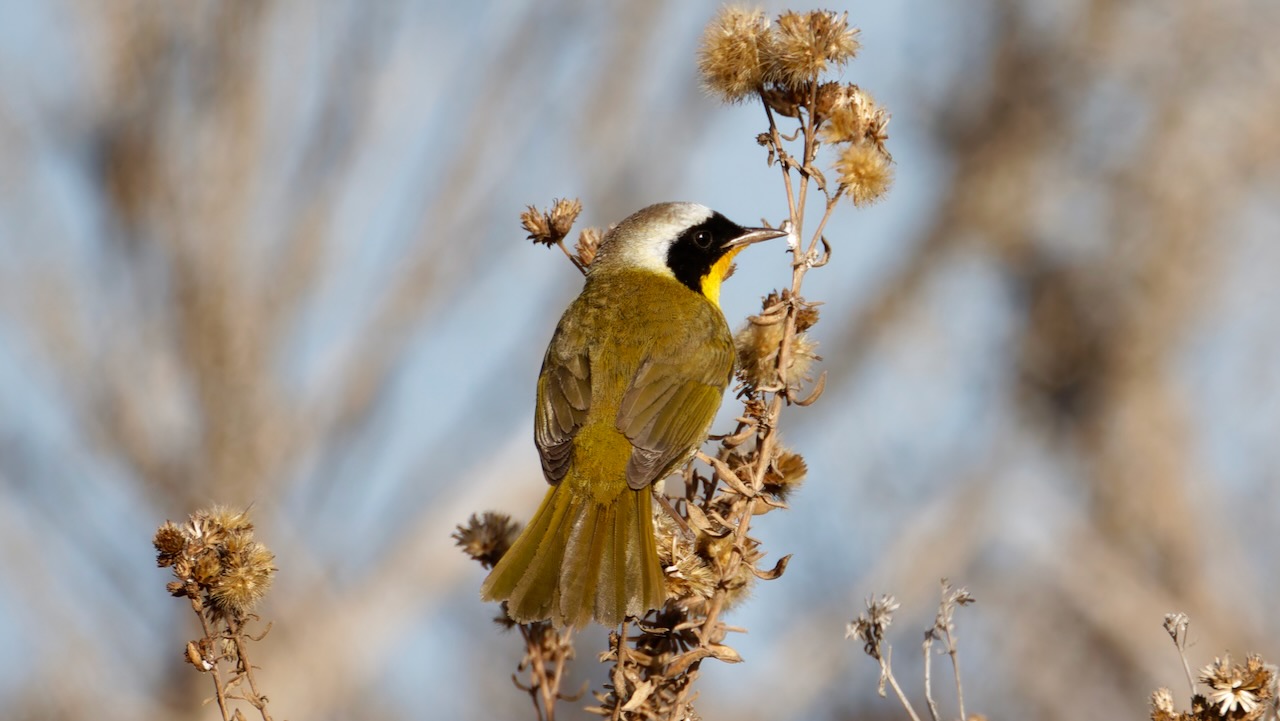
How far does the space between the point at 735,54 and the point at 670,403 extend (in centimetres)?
113

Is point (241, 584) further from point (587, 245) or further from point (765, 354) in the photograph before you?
point (587, 245)

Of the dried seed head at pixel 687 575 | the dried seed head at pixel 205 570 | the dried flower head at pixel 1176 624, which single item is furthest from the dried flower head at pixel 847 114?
Answer: the dried seed head at pixel 205 570

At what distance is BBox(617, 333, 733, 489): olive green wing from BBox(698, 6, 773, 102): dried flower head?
986 mm

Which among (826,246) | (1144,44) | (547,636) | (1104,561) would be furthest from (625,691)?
(1144,44)

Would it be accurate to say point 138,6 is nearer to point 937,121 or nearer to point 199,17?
point 199,17

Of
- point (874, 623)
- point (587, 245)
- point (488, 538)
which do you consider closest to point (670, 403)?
point (587, 245)

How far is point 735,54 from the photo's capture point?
10.6 feet

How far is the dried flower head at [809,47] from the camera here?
10.1 ft

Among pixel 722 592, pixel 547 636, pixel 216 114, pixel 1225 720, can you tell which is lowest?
pixel 1225 720

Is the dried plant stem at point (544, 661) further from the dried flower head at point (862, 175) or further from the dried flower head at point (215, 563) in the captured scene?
the dried flower head at point (862, 175)

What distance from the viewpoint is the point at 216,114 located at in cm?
1106

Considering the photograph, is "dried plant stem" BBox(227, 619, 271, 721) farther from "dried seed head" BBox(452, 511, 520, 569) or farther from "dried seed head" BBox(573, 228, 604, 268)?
"dried seed head" BBox(573, 228, 604, 268)

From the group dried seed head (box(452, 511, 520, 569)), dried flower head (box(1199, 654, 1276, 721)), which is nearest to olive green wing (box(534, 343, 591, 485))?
dried seed head (box(452, 511, 520, 569))

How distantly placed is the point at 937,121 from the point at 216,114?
5.86 m
